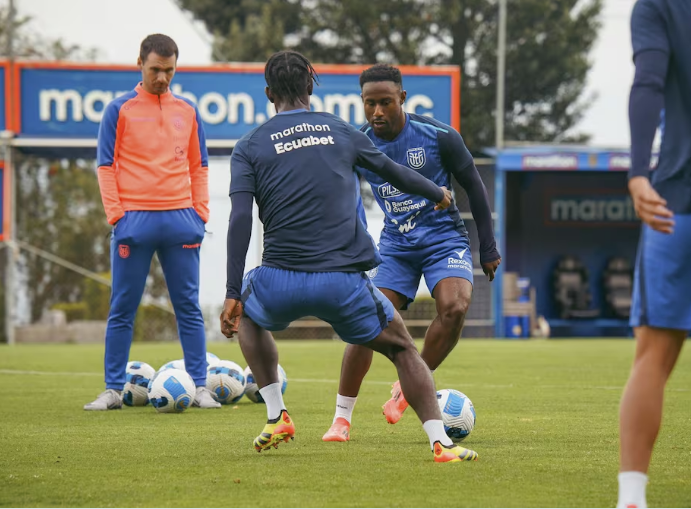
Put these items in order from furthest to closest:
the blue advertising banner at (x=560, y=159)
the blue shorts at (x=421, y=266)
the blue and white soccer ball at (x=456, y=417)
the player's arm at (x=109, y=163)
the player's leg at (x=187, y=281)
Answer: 1. the blue advertising banner at (x=560, y=159)
2. the player's leg at (x=187, y=281)
3. the player's arm at (x=109, y=163)
4. the blue shorts at (x=421, y=266)
5. the blue and white soccer ball at (x=456, y=417)

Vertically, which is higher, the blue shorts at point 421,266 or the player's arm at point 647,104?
the player's arm at point 647,104

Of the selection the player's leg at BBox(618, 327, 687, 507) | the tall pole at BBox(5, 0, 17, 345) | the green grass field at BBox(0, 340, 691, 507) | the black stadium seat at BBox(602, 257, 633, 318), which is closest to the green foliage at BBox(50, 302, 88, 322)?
the tall pole at BBox(5, 0, 17, 345)

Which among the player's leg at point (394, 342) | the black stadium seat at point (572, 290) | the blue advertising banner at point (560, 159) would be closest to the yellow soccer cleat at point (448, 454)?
the player's leg at point (394, 342)

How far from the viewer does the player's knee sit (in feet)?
22.7

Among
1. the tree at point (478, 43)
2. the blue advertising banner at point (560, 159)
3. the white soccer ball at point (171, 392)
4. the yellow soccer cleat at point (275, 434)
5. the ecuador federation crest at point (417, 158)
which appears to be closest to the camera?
the yellow soccer cleat at point (275, 434)

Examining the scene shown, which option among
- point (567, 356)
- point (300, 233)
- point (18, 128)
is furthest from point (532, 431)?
point (18, 128)

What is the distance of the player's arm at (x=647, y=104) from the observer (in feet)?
12.7

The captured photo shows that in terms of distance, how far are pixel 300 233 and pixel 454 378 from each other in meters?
6.03

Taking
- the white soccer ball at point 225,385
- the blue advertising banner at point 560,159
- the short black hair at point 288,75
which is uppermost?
the blue advertising banner at point 560,159

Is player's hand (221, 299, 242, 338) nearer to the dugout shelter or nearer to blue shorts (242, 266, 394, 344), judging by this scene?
blue shorts (242, 266, 394, 344)

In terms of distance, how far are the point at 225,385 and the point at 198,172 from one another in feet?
5.08

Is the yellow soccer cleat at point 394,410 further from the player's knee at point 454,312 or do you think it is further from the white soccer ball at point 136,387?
the white soccer ball at point 136,387

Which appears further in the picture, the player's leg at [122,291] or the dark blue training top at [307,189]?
the player's leg at [122,291]

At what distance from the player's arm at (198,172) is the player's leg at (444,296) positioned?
2.01m
